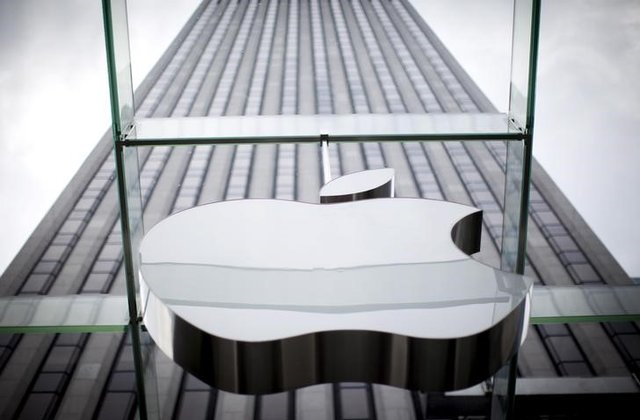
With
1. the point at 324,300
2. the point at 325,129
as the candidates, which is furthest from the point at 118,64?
the point at 324,300

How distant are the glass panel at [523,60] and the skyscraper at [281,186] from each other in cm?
15

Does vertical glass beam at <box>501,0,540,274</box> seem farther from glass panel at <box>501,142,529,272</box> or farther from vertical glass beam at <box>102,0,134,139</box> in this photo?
vertical glass beam at <box>102,0,134,139</box>

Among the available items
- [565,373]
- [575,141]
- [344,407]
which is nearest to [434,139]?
[575,141]

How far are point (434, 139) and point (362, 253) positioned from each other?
611 millimetres

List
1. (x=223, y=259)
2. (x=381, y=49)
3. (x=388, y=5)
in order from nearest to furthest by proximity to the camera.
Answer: (x=223, y=259) → (x=381, y=49) → (x=388, y=5)

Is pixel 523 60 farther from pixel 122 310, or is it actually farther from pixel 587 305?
pixel 122 310

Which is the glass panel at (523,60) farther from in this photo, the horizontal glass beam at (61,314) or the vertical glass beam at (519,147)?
the horizontal glass beam at (61,314)

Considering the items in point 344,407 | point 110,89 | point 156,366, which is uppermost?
point 110,89

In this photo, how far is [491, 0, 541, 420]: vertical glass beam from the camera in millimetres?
1257

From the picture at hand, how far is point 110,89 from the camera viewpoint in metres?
1.24

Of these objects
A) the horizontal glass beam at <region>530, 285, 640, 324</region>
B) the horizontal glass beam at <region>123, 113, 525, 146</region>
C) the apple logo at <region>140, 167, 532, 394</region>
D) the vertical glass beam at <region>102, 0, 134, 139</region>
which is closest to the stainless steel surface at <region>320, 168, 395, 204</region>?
the apple logo at <region>140, 167, 532, 394</region>

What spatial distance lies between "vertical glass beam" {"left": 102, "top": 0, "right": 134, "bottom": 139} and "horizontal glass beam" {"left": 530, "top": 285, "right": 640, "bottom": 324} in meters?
0.84

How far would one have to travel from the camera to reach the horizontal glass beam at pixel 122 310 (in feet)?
4.13

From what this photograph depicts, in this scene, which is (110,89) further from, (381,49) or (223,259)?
(381,49)
